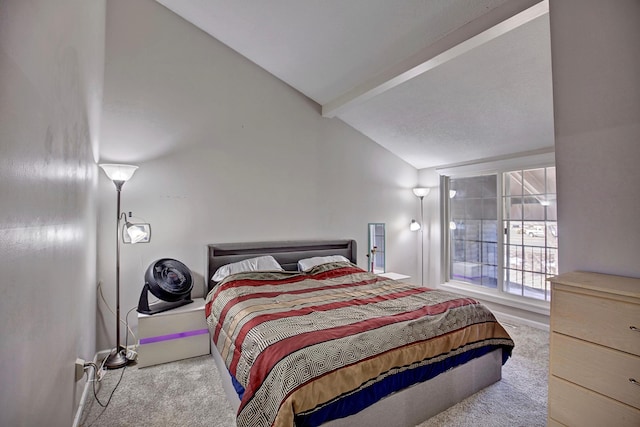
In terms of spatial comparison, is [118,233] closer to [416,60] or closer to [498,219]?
[416,60]

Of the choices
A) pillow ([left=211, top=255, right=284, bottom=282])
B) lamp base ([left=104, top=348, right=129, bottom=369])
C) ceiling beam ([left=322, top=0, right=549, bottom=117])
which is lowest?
lamp base ([left=104, top=348, right=129, bottom=369])

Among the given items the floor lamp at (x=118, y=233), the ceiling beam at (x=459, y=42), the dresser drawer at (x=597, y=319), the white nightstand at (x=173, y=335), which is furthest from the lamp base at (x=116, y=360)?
the ceiling beam at (x=459, y=42)

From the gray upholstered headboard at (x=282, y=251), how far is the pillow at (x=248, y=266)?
0.36ft

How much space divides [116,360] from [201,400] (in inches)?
44.5

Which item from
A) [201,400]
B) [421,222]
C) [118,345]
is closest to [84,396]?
[118,345]

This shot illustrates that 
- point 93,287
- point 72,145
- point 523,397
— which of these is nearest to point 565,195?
point 523,397

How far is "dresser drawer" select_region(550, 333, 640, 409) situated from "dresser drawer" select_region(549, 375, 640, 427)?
0.03m

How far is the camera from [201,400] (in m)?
2.27

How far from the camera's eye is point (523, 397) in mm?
2283

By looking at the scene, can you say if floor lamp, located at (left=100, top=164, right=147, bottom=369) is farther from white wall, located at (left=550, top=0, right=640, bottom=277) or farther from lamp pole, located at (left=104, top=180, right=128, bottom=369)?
white wall, located at (left=550, top=0, right=640, bottom=277)

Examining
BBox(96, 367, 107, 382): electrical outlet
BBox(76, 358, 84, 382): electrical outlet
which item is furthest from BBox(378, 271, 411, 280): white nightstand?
BBox(76, 358, 84, 382): electrical outlet

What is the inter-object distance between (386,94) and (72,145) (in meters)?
3.07

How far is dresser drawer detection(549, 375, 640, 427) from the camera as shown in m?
1.31

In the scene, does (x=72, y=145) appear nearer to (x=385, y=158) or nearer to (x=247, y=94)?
(x=247, y=94)
